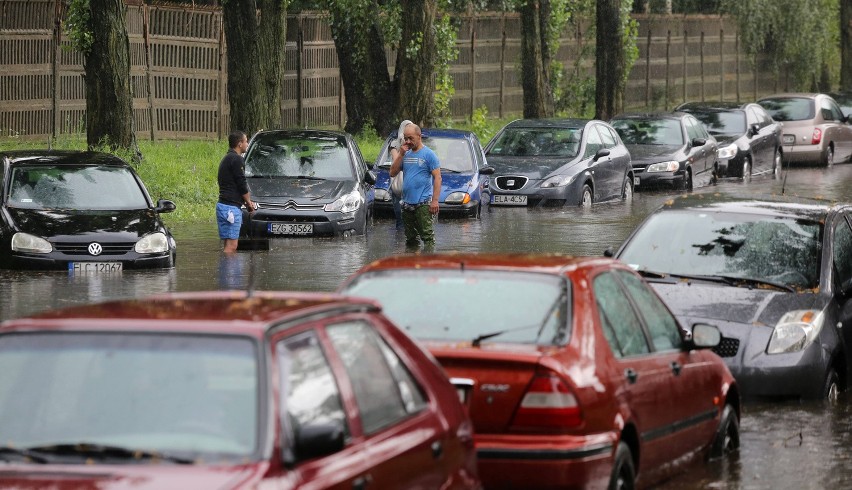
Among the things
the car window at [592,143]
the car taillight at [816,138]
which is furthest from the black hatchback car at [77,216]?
the car taillight at [816,138]

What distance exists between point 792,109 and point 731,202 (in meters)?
28.3

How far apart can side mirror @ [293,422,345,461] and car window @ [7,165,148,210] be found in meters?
13.3

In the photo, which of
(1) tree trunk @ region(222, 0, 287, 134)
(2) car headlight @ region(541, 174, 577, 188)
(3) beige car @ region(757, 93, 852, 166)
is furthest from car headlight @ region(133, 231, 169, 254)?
(3) beige car @ region(757, 93, 852, 166)

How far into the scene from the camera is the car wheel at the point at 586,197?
91.2 ft

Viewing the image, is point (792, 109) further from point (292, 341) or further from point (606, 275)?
point (292, 341)

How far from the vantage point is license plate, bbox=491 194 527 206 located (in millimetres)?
27344

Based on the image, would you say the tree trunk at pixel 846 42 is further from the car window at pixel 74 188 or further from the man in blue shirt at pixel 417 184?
A: the car window at pixel 74 188

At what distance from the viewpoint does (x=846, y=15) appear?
52375 millimetres

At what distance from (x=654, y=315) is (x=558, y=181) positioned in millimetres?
18344

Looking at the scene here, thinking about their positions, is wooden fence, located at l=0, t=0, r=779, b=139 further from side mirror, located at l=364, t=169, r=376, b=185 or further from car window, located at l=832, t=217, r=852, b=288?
car window, located at l=832, t=217, r=852, b=288

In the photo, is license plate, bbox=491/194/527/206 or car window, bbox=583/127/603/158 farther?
car window, bbox=583/127/603/158

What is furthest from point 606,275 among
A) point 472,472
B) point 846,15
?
point 846,15

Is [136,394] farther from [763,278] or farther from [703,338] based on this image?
[763,278]

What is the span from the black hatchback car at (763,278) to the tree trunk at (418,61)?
16979 millimetres
